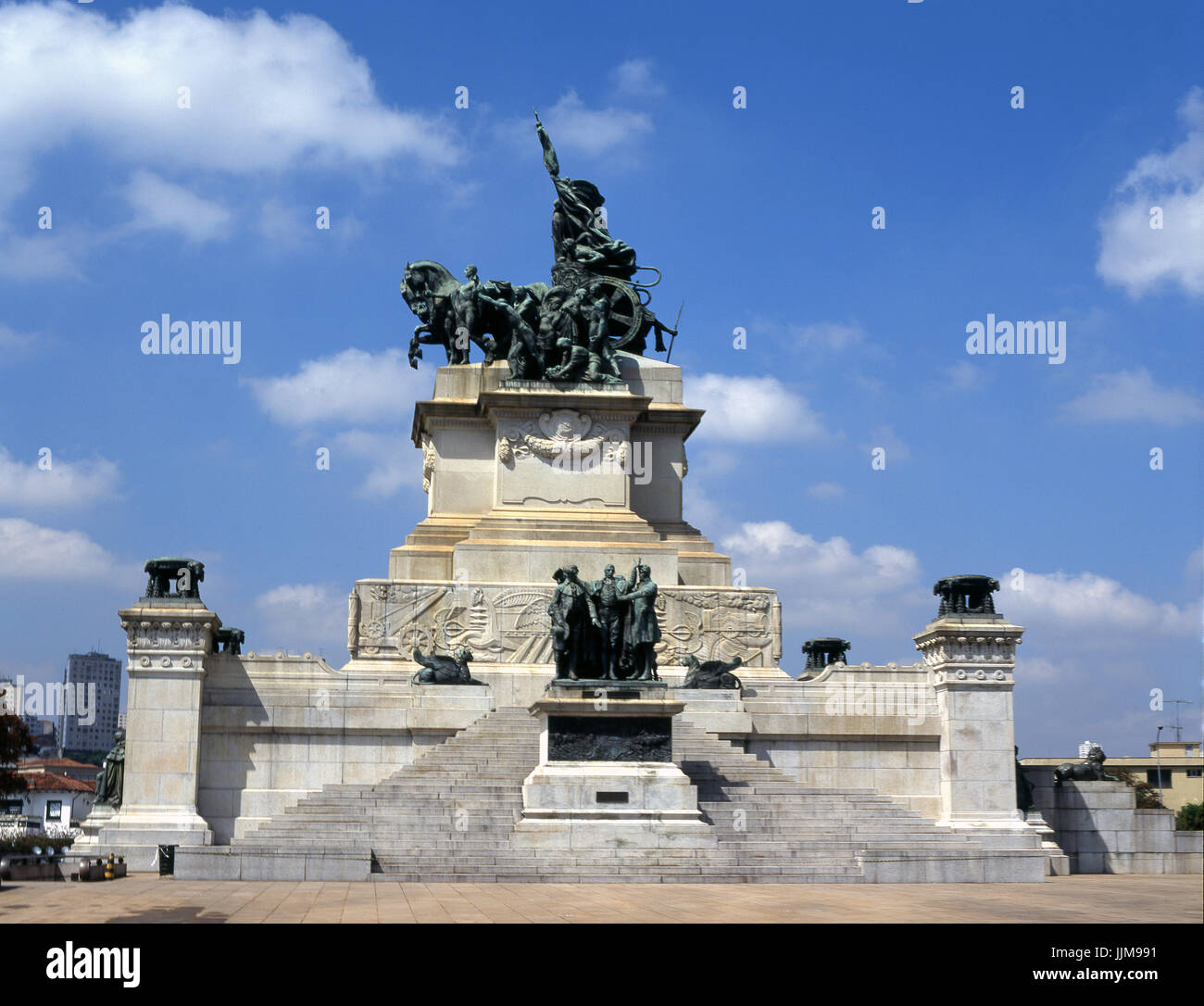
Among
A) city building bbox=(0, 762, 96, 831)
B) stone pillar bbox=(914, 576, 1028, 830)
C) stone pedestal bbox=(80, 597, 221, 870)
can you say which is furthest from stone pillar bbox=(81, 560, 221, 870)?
city building bbox=(0, 762, 96, 831)

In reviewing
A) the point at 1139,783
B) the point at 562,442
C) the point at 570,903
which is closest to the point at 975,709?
the point at 562,442

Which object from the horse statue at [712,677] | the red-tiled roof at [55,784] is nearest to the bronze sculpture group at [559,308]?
the horse statue at [712,677]

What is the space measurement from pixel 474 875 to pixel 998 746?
14.4 metres

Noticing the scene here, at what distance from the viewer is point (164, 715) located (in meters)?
31.4

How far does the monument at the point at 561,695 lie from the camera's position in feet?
82.3

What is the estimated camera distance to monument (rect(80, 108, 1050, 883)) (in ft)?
82.3

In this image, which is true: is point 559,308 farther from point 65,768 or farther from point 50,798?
point 65,768

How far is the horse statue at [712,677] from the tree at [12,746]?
18.2 meters

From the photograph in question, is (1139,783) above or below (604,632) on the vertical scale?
below

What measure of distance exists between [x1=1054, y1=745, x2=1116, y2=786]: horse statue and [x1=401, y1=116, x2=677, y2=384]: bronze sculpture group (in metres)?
15.9

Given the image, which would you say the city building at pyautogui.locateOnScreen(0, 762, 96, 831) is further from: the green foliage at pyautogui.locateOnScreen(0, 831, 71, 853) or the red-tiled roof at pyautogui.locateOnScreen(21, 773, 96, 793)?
the green foliage at pyautogui.locateOnScreen(0, 831, 71, 853)

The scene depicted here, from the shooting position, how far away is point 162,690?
31453 millimetres

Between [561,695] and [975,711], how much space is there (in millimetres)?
11454
